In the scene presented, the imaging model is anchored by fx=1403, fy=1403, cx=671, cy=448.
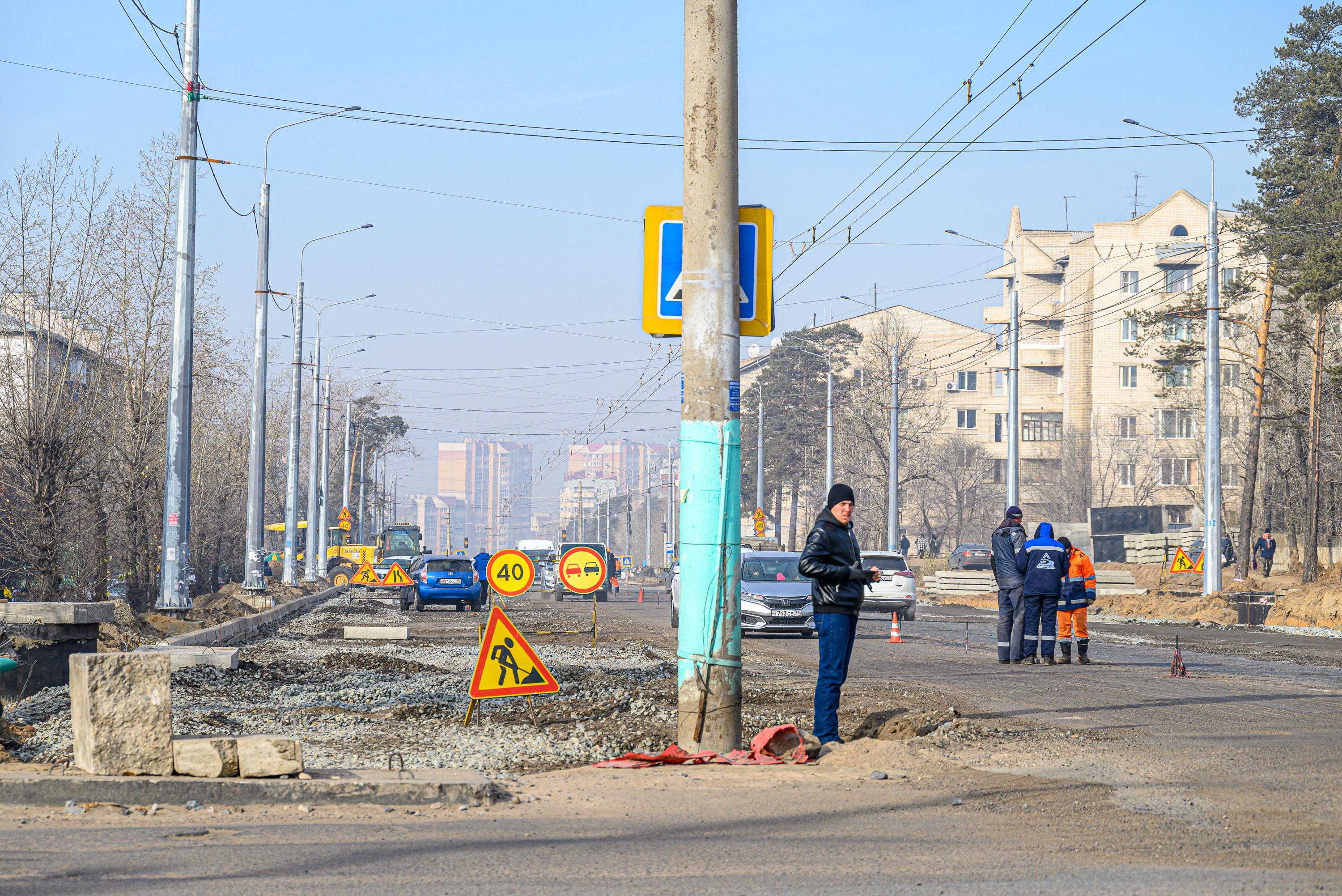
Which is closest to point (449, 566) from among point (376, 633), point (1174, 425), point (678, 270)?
point (376, 633)

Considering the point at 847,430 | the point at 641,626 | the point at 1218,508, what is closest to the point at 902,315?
the point at 847,430

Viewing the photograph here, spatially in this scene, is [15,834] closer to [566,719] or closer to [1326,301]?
[566,719]

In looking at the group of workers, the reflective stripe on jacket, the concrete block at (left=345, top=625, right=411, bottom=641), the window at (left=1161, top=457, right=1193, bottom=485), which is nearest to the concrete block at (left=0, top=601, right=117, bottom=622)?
the group of workers

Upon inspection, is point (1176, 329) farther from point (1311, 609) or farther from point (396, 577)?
point (396, 577)

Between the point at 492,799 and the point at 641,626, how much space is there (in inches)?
851

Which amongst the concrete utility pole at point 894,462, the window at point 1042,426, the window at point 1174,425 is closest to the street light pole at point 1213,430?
the concrete utility pole at point 894,462

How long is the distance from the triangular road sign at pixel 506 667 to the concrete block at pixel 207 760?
10.3 ft

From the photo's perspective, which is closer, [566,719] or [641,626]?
[566,719]

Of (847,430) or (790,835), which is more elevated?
(847,430)

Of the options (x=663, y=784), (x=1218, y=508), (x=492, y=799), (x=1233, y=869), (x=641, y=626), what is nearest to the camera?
(x=1233, y=869)

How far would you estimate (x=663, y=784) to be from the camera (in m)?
7.95

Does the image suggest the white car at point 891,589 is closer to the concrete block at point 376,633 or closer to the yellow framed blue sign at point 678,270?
the concrete block at point 376,633

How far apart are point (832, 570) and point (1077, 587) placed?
9.69 metres

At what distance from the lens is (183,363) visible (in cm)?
2183
